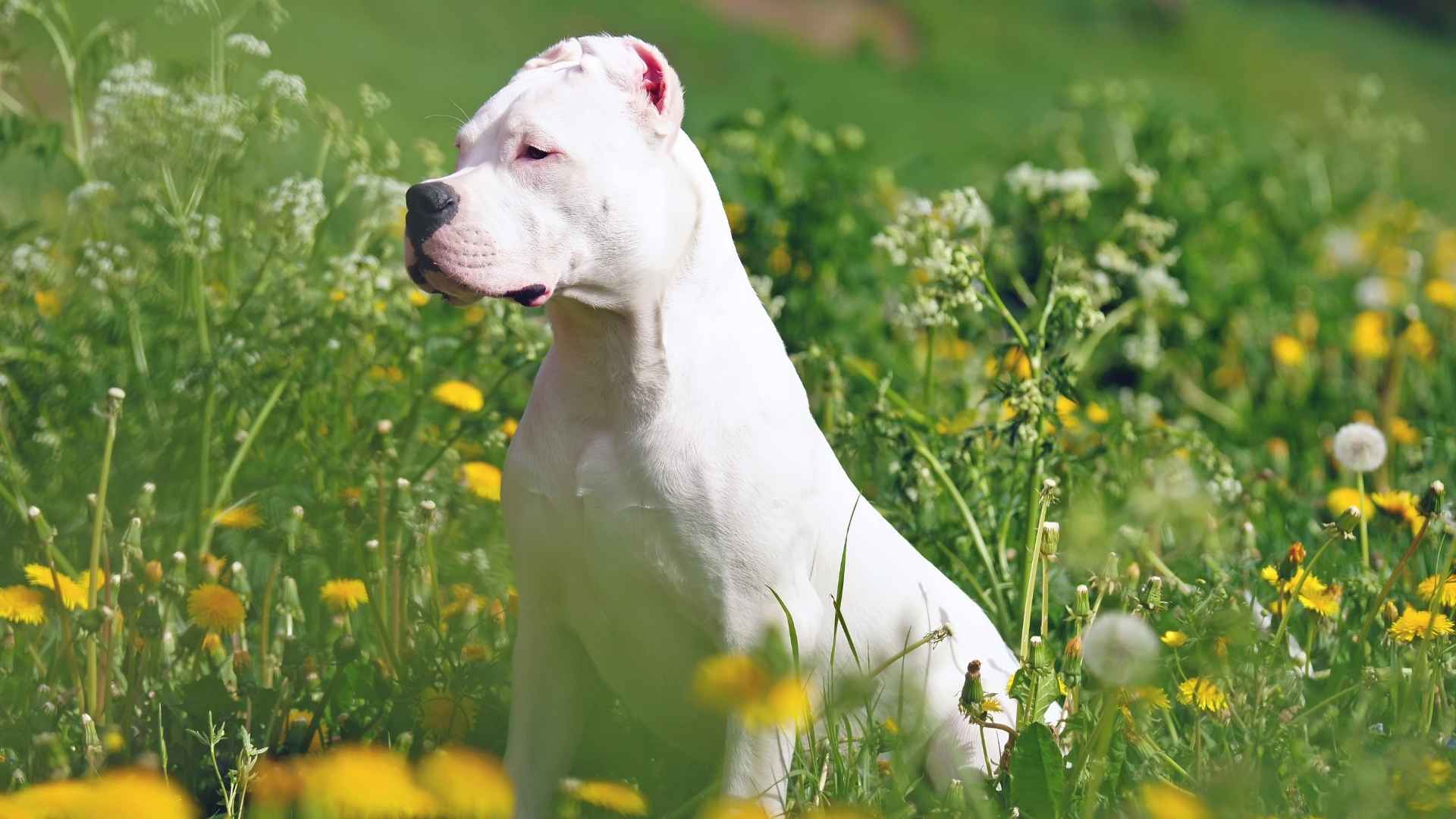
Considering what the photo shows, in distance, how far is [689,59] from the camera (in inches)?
477

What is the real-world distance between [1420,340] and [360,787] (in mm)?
4576

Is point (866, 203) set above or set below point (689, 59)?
below

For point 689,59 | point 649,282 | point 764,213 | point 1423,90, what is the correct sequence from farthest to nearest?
1. point 1423,90
2. point 689,59
3. point 764,213
4. point 649,282

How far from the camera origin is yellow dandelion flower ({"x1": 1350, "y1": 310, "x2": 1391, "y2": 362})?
5492 millimetres

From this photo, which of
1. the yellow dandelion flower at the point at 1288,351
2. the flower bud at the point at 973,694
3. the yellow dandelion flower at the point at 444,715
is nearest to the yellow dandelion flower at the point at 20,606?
the yellow dandelion flower at the point at 444,715

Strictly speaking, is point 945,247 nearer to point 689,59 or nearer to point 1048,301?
point 1048,301

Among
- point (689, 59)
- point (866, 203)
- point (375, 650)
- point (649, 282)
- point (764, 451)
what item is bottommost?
point (375, 650)

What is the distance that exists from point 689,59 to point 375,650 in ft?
30.6

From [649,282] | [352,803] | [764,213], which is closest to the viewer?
[352,803]

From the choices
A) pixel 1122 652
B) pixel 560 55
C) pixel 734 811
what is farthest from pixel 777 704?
pixel 560 55

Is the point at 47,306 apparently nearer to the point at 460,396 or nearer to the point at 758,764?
the point at 460,396

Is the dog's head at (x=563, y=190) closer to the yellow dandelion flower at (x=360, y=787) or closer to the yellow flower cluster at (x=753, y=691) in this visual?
the yellow flower cluster at (x=753, y=691)

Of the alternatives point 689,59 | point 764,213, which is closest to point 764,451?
point 764,213

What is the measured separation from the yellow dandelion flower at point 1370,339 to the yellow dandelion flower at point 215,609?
4.13 m
